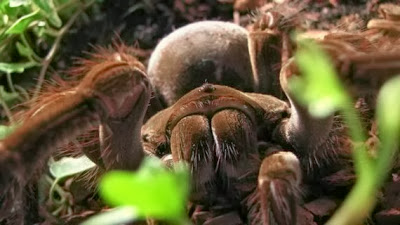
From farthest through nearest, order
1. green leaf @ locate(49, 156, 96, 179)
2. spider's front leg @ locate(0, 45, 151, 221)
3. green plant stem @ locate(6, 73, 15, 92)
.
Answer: green plant stem @ locate(6, 73, 15, 92)
green leaf @ locate(49, 156, 96, 179)
spider's front leg @ locate(0, 45, 151, 221)

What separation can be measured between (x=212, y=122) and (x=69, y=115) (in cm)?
34

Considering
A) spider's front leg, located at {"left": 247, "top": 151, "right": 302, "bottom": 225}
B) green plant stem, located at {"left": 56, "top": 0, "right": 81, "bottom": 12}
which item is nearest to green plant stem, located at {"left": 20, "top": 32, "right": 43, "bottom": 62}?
green plant stem, located at {"left": 56, "top": 0, "right": 81, "bottom": 12}

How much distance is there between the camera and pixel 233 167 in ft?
Result: 4.66

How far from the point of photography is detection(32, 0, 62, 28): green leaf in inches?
77.1

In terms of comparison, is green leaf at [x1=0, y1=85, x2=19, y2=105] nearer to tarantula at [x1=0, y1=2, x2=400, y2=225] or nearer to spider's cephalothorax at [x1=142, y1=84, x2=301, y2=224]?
tarantula at [x1=0, y1=2, x2=400, y2=225]

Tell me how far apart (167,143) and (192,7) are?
946 millimetres

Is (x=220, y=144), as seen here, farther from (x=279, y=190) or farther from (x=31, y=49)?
(x=31, y=49)

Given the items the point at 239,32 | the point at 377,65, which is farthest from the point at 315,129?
the point at 239,32

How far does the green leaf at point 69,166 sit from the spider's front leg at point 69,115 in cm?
38

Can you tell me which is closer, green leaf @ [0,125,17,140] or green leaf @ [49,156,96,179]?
green leaf @ [0,125,17,140]

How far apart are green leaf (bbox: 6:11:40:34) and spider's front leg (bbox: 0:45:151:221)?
2.42ft

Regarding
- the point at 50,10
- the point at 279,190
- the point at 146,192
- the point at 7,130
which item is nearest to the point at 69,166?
the point at 7,130

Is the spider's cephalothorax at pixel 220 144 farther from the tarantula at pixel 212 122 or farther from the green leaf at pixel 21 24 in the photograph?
the green leaf at pixel 21 24

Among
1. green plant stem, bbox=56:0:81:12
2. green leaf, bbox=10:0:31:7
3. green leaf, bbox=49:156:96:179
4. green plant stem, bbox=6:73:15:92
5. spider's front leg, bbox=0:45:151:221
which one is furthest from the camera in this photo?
green plant stem, bbox=56:0:81:12
